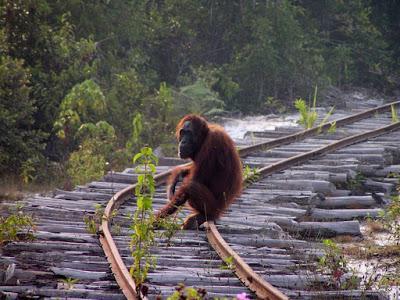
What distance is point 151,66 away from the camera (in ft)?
60.3

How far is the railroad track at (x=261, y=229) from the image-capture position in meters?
5.70

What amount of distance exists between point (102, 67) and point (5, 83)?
3.86 m

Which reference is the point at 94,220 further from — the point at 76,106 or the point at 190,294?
the point at 76,106

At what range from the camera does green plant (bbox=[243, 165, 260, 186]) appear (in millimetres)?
9562

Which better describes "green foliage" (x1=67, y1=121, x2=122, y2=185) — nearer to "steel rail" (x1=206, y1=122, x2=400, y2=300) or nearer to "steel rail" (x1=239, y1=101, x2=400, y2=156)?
"steel rail" (x1=239, y1=101, x2=400, y2=156)

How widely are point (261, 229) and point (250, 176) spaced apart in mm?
2279

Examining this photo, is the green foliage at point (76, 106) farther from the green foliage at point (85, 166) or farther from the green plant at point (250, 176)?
the green plant at point (250, 176)

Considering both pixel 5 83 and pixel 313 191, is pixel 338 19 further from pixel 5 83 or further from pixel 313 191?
pixel 313 191

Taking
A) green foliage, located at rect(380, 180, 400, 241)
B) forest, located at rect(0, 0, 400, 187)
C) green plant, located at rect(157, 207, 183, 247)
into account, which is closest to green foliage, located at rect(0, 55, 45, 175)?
forest, located at rect(0, 0, 400, 187)

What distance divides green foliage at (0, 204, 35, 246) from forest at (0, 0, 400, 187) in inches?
171

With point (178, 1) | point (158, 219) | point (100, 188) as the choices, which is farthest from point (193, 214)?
point (178, 1)

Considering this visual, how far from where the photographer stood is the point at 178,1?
1858cm

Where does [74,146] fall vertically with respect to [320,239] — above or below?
below

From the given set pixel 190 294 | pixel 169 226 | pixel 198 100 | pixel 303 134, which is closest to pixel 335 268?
pixel 169 226
